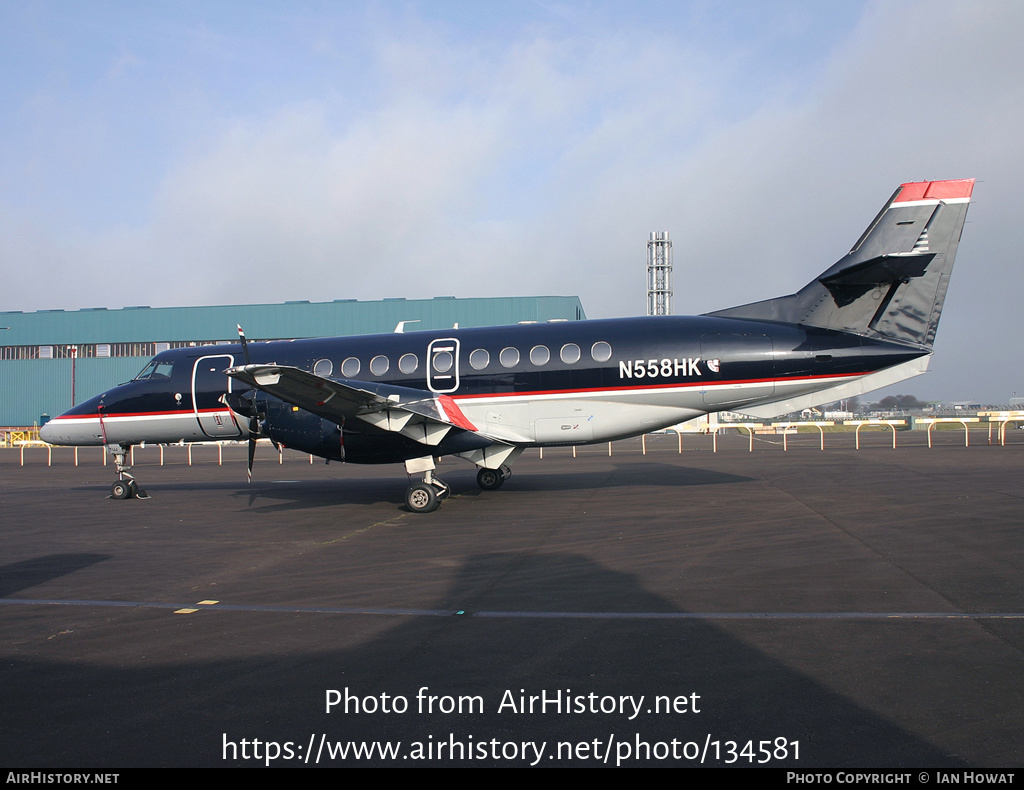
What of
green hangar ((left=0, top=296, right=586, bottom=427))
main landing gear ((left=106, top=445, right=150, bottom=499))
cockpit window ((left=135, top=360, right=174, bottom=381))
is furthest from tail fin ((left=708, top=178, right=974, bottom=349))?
green hangar ((left=0, top=296, right=586, bottom=427))

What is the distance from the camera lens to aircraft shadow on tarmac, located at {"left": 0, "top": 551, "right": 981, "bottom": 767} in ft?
12.2

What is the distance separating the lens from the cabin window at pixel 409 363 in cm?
1541

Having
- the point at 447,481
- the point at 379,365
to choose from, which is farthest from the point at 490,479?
the point at 379,365

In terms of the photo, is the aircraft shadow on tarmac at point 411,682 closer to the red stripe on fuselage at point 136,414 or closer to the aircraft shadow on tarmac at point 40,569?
the aircraft shadow on tarmac at point 40,569

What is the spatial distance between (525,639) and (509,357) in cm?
990

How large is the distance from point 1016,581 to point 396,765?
22.4 ft

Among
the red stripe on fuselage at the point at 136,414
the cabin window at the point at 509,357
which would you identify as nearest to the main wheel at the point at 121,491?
the red stripe on fuselage at the point at 136,414

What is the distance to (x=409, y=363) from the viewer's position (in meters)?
15.5

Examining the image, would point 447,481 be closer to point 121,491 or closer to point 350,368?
point 350,368

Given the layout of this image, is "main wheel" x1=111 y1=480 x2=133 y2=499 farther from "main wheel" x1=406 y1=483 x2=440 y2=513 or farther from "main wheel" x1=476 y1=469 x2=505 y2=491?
"main wheel" x1=476 y1=469 x2=505 y2=491

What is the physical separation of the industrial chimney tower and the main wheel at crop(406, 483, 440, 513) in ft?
183

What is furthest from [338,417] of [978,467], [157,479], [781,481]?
[978,467]

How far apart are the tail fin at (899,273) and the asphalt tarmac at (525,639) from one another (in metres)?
3.82
